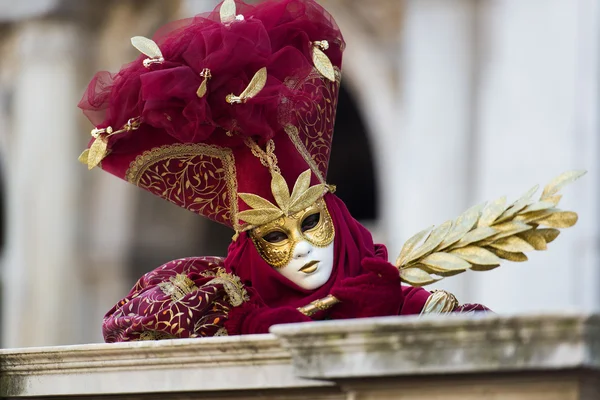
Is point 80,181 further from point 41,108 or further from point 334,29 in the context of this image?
point 334,29

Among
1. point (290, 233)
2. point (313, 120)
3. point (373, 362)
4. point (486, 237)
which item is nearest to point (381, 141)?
point (313, 120)

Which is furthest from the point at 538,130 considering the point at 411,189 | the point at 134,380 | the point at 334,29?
the point at 134,380

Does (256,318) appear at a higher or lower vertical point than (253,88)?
lower

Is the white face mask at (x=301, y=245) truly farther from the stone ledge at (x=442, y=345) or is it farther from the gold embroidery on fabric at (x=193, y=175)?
the stone ledge at (x=442, y=345)

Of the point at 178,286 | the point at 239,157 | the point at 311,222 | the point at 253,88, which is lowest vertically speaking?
the point at 178,286

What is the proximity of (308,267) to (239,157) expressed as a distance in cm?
25

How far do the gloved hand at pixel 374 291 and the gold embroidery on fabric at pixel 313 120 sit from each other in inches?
12.6

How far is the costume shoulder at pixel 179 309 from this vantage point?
118 inches

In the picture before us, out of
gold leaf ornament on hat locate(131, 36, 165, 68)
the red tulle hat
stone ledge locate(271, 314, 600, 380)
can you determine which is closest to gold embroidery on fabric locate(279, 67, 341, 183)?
the red tulle hat

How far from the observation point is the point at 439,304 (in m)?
3.01

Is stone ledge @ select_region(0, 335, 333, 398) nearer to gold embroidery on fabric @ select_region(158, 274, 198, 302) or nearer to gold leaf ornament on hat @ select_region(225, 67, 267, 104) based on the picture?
gold embroidery on fabric @ select_region(158, 274, 198, 302)

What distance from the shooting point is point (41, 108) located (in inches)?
473

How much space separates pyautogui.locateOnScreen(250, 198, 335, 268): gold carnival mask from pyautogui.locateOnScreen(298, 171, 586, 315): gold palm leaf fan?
0.13m

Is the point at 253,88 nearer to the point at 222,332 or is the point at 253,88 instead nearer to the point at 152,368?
the point at 222,332
